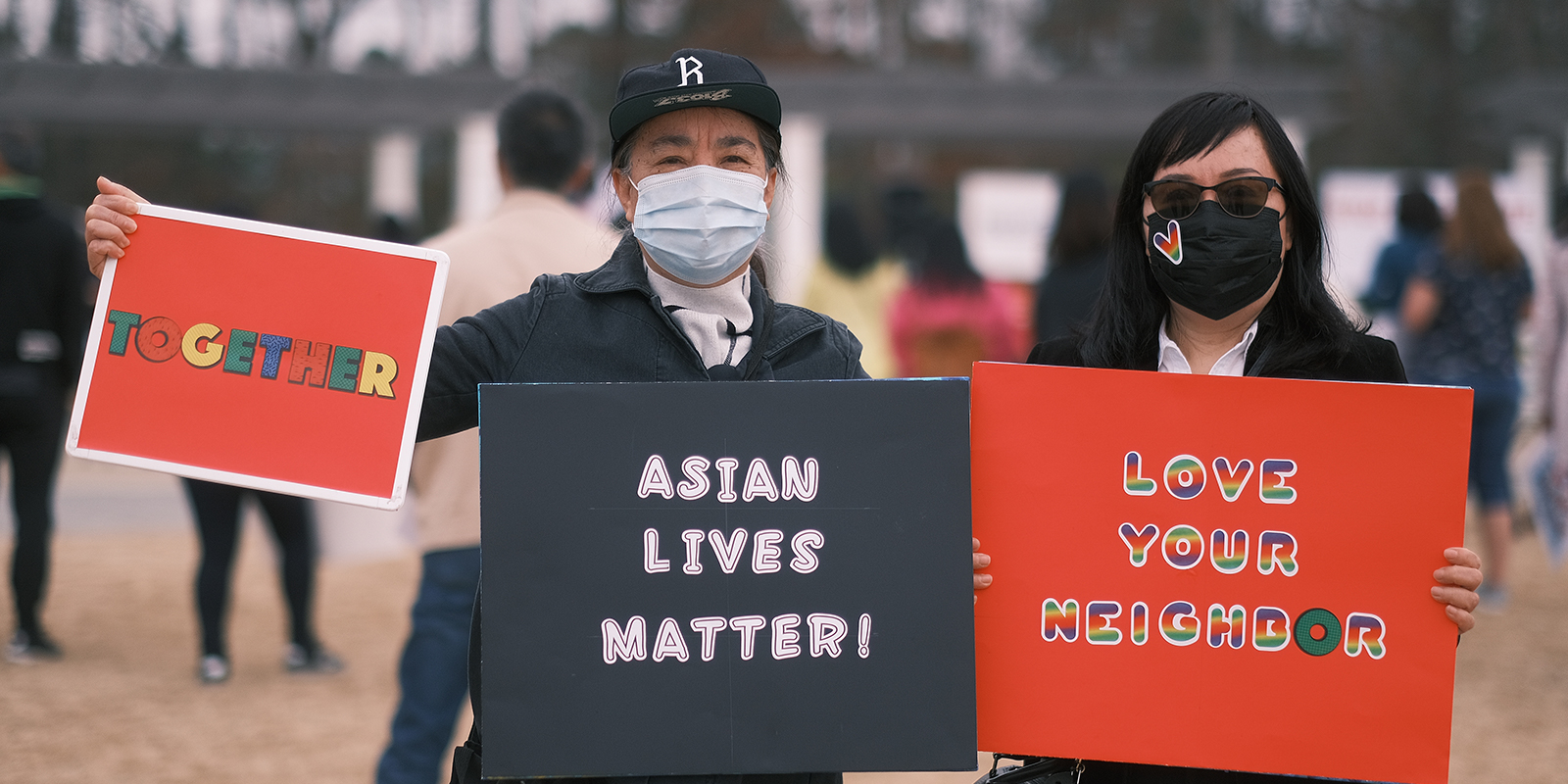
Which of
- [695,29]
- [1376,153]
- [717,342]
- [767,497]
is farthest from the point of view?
[1376,153]

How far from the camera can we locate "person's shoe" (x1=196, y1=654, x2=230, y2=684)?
18.4 feet

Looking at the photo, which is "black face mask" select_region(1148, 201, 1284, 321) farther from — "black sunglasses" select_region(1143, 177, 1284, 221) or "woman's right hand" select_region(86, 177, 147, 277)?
"woman's right hand" select_region(86, 177, 147, 277)

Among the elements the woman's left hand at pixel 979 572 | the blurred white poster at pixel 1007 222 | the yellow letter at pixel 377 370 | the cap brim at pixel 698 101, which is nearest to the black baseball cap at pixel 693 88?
the cap brim at pixel 698 101

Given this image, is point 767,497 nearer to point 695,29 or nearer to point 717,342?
point 717,342

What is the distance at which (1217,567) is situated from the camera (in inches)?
83.8

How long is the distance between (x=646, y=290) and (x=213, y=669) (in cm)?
438

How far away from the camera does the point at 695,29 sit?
98.9 feet

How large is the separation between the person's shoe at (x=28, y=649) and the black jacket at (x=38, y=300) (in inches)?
43.6

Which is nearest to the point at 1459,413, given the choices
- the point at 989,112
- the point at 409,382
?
the point at 409,382

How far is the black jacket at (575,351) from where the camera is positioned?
2.10 m

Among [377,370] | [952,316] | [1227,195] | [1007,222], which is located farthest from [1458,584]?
[1007,222]

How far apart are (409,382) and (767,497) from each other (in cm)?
60

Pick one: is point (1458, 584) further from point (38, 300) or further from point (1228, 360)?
point (38, 300)

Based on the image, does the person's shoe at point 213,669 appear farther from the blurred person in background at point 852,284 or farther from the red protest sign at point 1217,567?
the red protest sign at point 1217,567
